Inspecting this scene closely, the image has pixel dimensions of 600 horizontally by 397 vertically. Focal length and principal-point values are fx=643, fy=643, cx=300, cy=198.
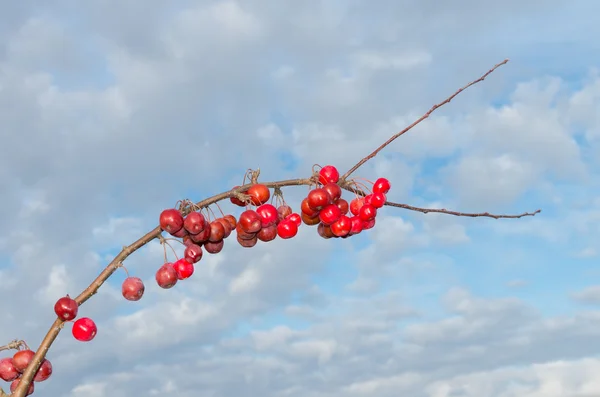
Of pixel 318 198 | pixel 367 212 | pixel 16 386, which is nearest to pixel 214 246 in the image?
pixel 318 198

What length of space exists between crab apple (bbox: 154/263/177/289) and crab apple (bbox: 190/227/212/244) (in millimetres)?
316

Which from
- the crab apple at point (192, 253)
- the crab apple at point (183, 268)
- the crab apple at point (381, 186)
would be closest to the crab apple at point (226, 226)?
the crab apple at point (192, 253)

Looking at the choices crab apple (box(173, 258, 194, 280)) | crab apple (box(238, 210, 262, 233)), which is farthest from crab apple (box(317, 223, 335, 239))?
crab apple (box(173, 258, 194, 280))

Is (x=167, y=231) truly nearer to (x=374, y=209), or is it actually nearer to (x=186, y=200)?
(x=186, y=200)

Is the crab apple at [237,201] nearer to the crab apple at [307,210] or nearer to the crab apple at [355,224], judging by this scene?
the crab apple at [307,210]

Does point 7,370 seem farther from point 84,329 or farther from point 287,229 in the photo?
point 287,229

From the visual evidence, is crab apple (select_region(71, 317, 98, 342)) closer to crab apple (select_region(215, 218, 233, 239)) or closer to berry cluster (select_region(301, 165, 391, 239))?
crab apple (select_region(215, 218, 233, 239))

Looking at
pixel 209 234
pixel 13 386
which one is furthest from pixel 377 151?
pixel 13 386

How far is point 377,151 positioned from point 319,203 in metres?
0.64

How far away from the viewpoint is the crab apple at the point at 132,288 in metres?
5.08

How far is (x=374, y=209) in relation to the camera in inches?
217

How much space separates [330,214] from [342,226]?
177 mm

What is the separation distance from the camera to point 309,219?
5.55 meters

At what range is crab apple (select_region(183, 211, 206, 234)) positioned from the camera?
16.2 ft
